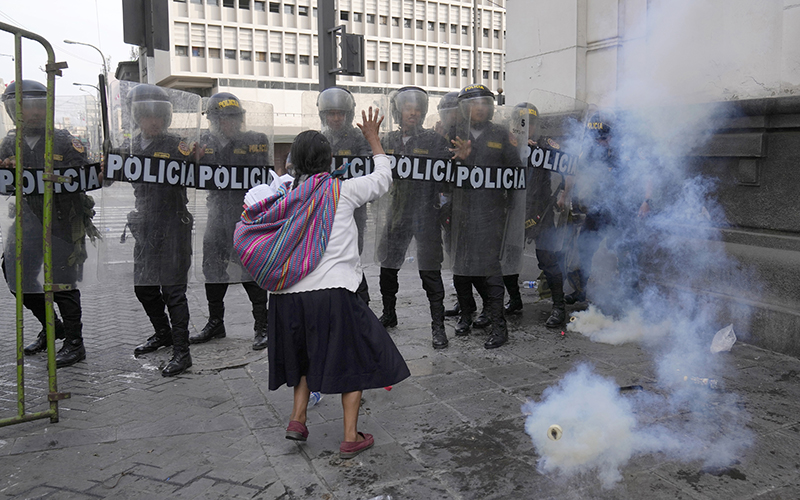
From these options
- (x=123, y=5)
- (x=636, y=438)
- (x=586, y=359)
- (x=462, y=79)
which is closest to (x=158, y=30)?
(x=123, y=5)

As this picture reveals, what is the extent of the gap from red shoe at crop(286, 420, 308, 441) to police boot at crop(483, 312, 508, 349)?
7.63ft

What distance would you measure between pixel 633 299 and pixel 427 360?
2.32m

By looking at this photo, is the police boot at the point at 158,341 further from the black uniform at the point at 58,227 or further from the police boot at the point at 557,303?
→ the police boot at the point at 557,303

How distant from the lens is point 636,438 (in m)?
3.37

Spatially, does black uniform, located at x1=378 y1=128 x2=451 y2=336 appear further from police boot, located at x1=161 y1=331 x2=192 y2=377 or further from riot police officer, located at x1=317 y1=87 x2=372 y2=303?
police boot, located at x1=161 y1=331 x2=192 y2=377

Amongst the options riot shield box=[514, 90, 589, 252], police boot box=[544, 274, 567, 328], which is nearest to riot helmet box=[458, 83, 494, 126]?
riot shield box=[514, 90, 589, 252]

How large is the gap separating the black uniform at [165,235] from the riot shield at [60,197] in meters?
0.44

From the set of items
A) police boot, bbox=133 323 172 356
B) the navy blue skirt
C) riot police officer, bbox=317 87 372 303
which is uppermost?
riot police officer, bbox=317 87 372 303

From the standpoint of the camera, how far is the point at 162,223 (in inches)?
189

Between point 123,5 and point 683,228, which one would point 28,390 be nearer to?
point 123,5

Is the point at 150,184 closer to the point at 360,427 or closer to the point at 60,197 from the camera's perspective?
the point at 60,197

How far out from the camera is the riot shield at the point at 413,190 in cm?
524

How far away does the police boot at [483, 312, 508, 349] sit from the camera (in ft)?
17.8

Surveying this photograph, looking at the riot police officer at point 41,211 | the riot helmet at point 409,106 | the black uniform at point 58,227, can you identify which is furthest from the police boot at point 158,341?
the riot helmet at point 409,106
